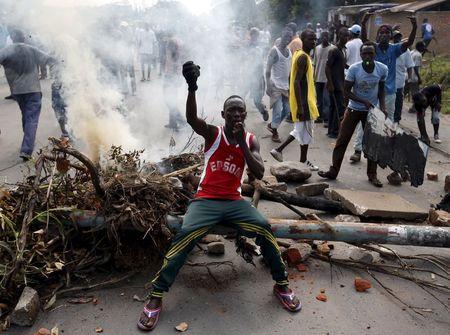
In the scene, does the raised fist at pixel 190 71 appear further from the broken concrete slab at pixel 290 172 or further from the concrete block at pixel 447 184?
the concrete block at pixel 447 184

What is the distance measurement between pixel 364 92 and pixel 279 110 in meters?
2.32

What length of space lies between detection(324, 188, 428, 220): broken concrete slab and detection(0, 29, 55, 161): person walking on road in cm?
465

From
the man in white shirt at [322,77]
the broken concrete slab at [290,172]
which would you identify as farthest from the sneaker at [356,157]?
the man in white shirt at [322,77]

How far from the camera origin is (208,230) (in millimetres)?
3447

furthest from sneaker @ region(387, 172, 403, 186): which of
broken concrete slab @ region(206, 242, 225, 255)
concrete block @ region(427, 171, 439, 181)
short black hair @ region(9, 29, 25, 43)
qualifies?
short black hair @ region(9, 29, 25, 43)

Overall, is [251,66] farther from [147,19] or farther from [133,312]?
[133,312]

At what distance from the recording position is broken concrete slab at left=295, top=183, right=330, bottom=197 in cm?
538

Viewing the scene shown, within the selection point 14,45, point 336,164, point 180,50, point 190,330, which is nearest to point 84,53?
point 14,45

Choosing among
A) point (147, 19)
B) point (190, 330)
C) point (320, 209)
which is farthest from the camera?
point (147, 19)

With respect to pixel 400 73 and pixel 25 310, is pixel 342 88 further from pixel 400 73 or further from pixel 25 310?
pixel 25 310

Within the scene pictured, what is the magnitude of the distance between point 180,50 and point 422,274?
646 centimetres

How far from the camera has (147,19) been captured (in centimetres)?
1263

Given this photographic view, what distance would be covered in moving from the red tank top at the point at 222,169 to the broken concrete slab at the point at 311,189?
190 cm

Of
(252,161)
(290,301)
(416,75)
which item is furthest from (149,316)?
(416,75)
